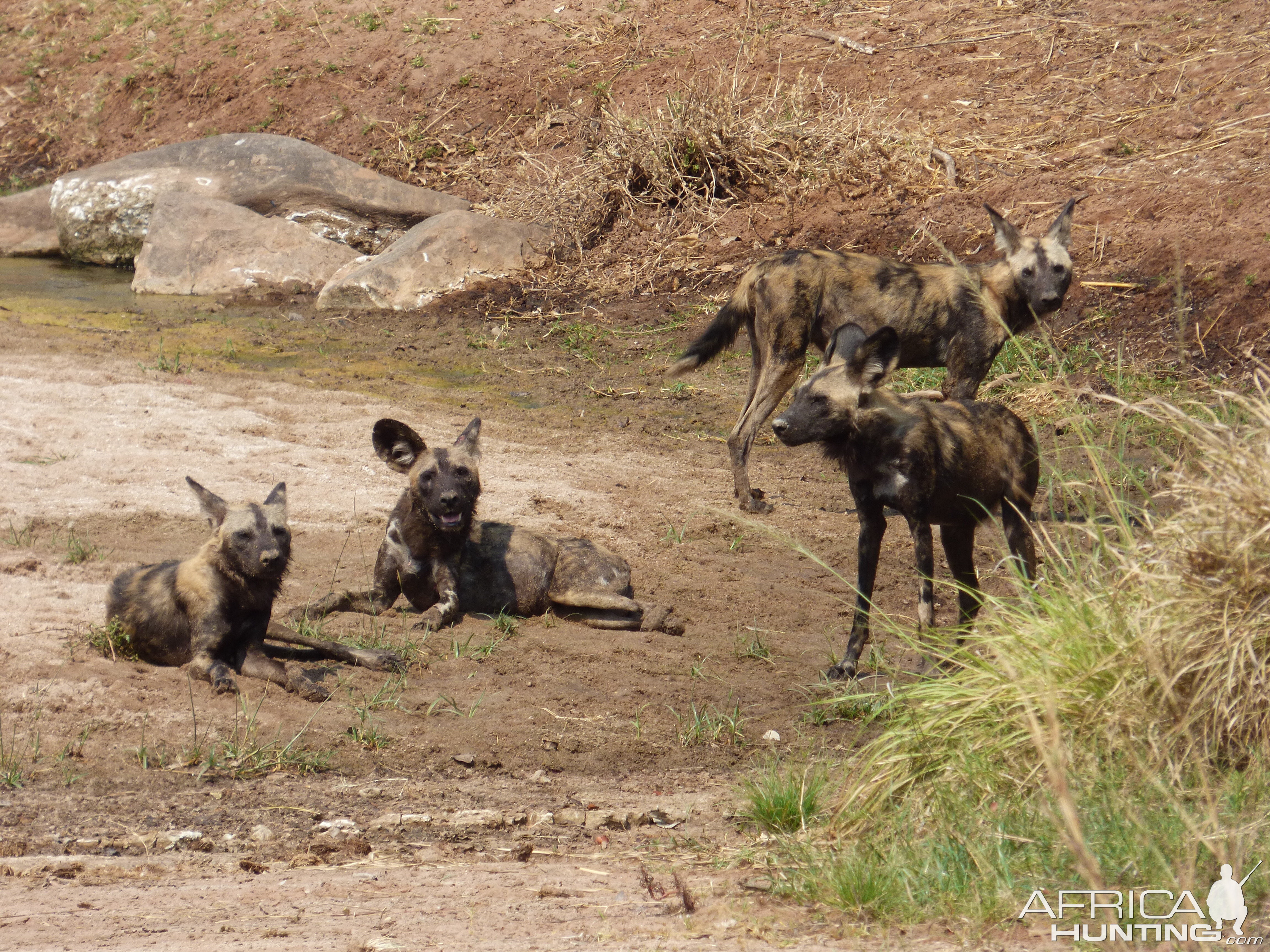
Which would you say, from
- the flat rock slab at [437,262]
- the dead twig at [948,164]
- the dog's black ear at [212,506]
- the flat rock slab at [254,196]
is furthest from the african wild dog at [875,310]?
the flat rock slab at [254,196]

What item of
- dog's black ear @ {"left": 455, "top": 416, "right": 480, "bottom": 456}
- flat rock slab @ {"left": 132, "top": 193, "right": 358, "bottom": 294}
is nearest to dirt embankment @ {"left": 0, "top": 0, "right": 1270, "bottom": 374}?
flat rock slab @ {"left": 132, "top": 193, "right": 358, "bottom": 294}

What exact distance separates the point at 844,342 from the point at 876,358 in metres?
0.18

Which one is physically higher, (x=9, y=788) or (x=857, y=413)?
(x=857, y=413)

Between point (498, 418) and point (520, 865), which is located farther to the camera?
point (498, 418)

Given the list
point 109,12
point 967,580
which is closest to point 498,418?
point 967,580

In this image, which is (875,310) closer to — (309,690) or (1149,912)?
(309,690)

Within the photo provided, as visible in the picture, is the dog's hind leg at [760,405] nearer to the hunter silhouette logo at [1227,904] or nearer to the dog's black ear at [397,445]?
the dog's black ear at [397,445]

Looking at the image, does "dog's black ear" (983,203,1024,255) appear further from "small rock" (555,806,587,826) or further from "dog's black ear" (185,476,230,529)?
"small rock" (555,806,587,826)

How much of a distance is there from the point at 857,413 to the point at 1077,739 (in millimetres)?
2067

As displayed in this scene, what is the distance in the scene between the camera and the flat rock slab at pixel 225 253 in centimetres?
1280

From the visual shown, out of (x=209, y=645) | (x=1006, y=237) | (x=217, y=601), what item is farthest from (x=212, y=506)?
(x=1006, y=237)

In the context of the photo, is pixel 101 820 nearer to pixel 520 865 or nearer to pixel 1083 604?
pixel 520 865

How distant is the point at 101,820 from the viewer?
3.67 m

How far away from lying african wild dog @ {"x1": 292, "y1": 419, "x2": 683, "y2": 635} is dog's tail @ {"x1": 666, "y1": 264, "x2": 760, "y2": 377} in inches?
83.6
